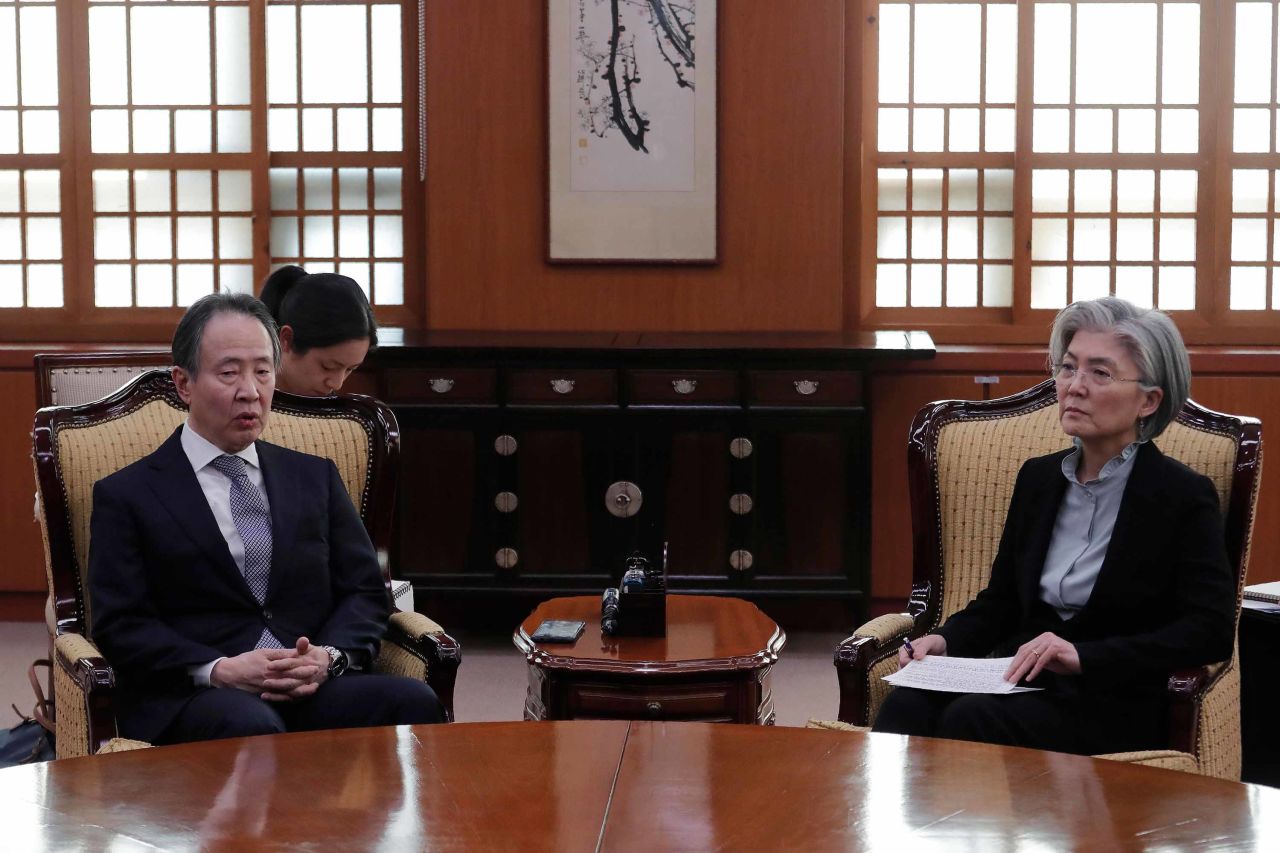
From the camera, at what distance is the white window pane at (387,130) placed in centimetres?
646

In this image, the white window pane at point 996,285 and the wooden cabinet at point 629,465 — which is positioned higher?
the white window pane at point 996,285

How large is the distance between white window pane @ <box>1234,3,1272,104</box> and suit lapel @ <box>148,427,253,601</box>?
515cm

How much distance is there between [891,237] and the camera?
21.0 ft

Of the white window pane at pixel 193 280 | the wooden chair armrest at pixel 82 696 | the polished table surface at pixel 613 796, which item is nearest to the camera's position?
the polished table surface at pixel 613 796

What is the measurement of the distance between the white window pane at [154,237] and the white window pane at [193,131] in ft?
1.10

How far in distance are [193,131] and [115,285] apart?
782 millimetres

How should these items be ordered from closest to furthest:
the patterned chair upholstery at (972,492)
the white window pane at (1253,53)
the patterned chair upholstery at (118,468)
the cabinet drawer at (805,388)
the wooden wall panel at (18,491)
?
the patterned chair upholstery at (118,468) < the patterned chair upholstery at (972,492) < the cabinet drawer at (805,388) < the wooden wall panel at (18,491) < the white window pane at (1253,53)

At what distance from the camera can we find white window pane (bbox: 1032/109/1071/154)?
632cm

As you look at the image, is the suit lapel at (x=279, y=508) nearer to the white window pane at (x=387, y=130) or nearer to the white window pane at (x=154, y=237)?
the white window pane at (x=387, y=130)

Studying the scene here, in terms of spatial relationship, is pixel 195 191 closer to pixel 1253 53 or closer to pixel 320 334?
pixel 320 334

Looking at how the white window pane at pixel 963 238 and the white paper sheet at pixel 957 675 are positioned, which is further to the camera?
the white window pane at pixel 963 238

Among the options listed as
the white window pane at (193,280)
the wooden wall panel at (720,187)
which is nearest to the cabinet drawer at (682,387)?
the wooden wall panel at (720,187)

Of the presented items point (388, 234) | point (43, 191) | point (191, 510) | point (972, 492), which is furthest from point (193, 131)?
point (972, 492)

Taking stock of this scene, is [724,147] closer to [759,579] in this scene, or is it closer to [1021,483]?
[759,579]
